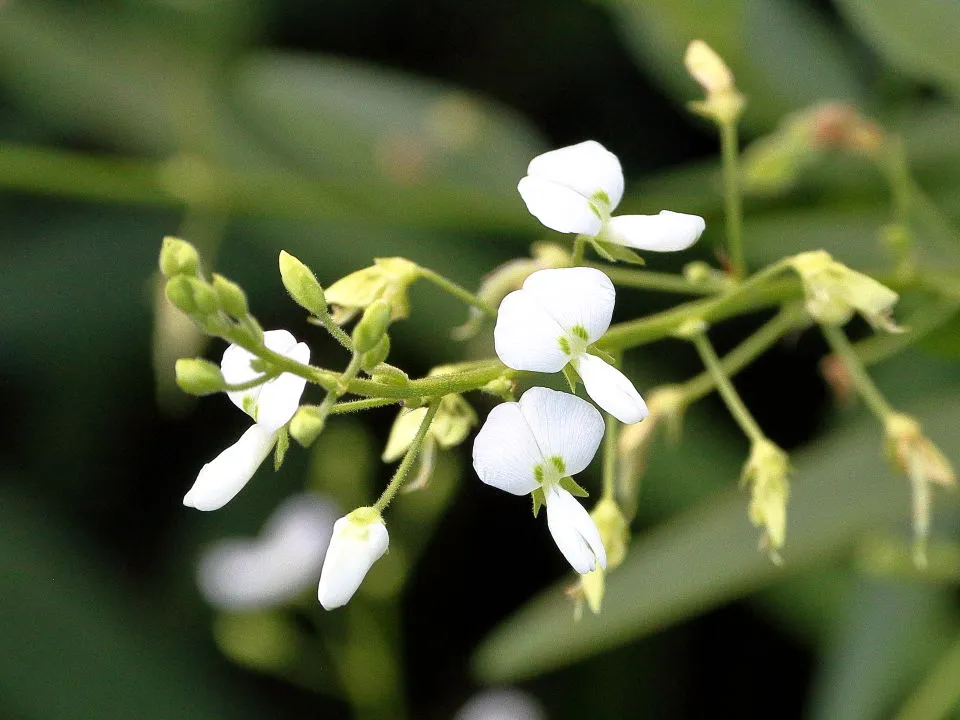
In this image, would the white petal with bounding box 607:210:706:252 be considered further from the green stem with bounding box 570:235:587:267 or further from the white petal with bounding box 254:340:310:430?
the white petal with bounding box 254:340:310:430

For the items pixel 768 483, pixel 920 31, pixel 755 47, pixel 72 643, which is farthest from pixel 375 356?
pixel 72 643

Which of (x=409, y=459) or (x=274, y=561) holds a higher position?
(x=409, y=459)

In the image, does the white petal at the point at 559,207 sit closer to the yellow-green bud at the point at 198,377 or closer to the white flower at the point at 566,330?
the white flower at the point at 566,330

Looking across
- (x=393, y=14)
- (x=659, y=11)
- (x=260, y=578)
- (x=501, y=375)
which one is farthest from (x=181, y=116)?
(x=501, y=375)

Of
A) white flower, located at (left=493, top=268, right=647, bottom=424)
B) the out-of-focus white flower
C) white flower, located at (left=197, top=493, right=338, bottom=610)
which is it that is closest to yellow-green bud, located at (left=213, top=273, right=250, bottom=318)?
white flower, located at (left=493, top=268, right=647, bottom=424)

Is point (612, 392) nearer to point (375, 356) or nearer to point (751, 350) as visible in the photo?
point (375, 356)

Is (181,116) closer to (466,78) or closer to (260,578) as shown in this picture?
(466,78)

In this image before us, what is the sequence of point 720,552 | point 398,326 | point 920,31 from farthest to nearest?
point 398,326 → point 720,552 → point 920,31
